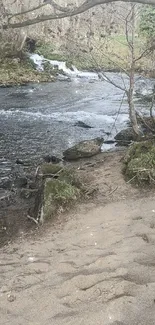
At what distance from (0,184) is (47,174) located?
1546 millimetres

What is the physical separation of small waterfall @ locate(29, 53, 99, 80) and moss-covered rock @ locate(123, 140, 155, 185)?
20540 millimetres

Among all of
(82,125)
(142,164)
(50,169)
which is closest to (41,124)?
(82,125)

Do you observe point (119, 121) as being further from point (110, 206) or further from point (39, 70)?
point (39, 70)

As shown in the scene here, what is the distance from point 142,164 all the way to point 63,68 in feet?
78.4

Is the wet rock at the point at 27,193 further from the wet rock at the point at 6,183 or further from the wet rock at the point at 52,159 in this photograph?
the wet rock at the point at 52,159

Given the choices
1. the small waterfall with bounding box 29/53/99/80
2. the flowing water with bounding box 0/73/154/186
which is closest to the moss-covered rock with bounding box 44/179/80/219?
the flowing water with bounding box 0/73/154/186

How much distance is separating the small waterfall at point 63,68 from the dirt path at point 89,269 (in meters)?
22.7

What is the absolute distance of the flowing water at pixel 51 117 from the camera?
11.7 meters

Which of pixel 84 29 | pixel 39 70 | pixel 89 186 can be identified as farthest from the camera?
pixel 84 29

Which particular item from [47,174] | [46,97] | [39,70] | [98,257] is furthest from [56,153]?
[39,70]

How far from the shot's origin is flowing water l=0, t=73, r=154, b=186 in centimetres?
1166

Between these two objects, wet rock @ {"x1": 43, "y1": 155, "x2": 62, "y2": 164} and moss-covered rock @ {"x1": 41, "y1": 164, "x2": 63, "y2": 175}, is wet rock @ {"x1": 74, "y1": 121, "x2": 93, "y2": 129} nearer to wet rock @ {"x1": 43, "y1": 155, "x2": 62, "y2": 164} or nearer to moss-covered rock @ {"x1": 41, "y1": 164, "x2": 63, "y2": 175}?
wet rock @ {"x1": 43, "y1": 155, "x2": 62, "y2": 164}

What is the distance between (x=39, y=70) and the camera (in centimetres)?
2719


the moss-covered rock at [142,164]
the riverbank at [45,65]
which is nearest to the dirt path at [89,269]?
the moss-covered rock at [142,164]
